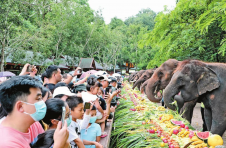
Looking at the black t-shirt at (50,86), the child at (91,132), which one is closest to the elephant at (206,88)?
the child at (91,132)

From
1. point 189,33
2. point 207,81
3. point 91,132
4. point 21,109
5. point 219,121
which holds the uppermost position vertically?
point 189,33

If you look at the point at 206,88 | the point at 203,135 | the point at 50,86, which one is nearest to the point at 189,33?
the point at 206,88

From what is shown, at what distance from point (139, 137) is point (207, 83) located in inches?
78.6

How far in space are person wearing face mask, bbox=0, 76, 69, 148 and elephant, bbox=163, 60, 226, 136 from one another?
349 cm

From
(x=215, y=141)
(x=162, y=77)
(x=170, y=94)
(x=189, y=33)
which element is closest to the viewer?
(x=215, y=141)

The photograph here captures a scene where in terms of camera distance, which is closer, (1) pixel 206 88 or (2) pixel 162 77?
(1) pixel 206 88

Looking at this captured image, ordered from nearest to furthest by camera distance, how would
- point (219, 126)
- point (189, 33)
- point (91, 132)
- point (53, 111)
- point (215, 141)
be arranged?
point (53, 111) < point (215, 141) < point (91, 132) < point (219, 126) < point (189, 33)

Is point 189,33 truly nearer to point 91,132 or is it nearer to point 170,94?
point 170,94

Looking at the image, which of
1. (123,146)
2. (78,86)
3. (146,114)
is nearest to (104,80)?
(78,86)

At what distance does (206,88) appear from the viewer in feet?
13.9

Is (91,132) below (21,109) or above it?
below

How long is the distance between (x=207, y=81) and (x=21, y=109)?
397cm

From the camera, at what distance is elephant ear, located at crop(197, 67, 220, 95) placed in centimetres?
414

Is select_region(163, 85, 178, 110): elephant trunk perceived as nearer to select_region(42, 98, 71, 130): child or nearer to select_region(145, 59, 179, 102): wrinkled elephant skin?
select_region(145, 59, 179, 102): wrinkled elephant skin
